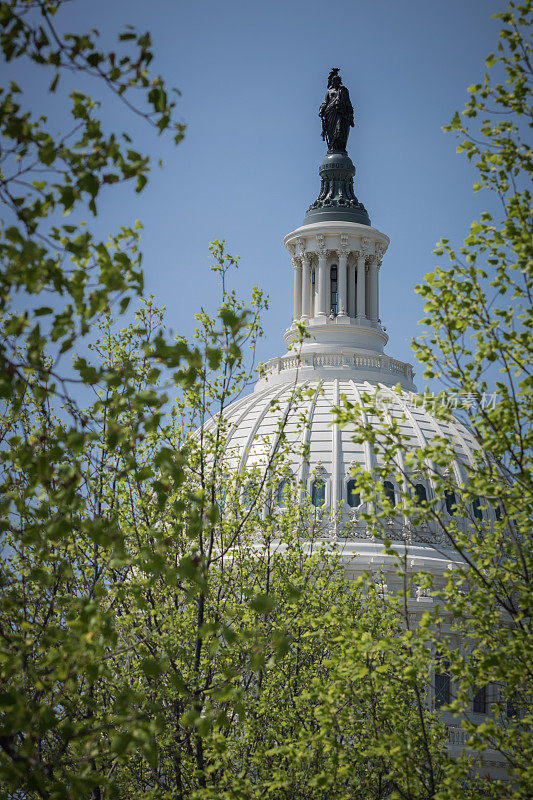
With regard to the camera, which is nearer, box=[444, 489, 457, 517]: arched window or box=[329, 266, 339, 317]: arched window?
box=[444, 489, 457, 517]: arched window

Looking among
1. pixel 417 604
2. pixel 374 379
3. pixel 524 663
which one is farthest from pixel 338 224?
pixel 524 663

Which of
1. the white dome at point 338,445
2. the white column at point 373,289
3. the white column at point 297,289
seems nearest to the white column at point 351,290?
the white column at point 373,289

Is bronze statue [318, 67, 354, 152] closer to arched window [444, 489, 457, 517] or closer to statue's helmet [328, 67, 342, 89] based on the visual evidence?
statue's helmet [328, 67, 342, 89]

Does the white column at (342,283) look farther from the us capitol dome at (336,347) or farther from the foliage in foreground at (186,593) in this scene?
the foliage in foreground at (186,593)

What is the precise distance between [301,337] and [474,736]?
26.6 feet

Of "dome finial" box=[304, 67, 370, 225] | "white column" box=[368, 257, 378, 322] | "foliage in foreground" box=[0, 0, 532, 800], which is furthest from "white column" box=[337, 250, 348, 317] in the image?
"foliage in foreground" box=[0, 0, 532, 800]

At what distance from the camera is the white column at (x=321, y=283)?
81500mm

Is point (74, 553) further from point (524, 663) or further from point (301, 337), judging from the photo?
point (524, 663)

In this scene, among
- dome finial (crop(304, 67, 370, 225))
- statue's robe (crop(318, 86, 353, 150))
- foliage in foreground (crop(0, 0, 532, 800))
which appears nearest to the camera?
foliage in foreground (crop(0, 0, 532, 800))

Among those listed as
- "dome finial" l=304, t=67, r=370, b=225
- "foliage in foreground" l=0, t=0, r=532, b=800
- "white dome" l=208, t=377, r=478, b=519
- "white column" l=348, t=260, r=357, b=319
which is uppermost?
"dome finial" l=304, t=67, r=370, b=225

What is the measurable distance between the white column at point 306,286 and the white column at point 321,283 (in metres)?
1.05

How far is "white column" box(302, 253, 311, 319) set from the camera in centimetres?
8269

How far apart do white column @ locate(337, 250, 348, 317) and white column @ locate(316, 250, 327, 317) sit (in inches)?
49.7

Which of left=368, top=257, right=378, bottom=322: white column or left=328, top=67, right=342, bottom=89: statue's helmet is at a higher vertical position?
left=328, top=67, right=342, bottom=89: statue's helmet
